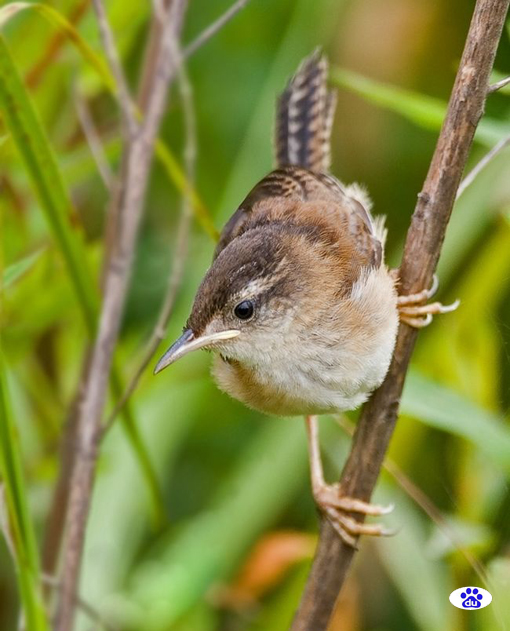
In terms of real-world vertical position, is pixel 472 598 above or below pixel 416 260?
below

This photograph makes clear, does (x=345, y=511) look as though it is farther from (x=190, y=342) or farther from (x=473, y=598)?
(x=190, y=342)

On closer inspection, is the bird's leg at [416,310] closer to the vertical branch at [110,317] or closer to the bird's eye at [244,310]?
the bird's eye at [244,310]

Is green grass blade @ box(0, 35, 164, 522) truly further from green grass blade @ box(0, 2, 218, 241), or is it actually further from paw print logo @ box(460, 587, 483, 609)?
paw print logo @ box(460, 587, 483, 609)

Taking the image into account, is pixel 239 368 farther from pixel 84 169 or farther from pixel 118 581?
pixel 118 581

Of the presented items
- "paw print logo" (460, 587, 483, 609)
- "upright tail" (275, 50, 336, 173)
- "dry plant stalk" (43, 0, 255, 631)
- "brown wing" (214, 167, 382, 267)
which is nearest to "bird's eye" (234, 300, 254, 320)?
"dry plant stalk" (43, 0, 255, 631)

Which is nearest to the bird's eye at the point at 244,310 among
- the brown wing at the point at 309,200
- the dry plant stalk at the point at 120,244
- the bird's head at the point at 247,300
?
the bird's head at the point at 247,300

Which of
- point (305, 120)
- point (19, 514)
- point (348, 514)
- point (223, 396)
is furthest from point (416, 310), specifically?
point (223, 396)

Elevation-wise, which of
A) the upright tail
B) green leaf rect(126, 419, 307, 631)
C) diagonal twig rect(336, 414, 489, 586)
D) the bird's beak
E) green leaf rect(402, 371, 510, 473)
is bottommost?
green leaf rect(126, 419, 307, 631)
